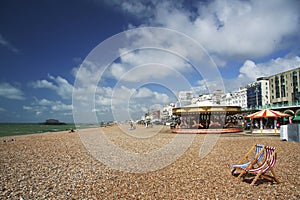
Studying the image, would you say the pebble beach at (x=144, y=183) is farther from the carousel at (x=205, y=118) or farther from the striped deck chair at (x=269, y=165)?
the carousel at (x=205, y=118)

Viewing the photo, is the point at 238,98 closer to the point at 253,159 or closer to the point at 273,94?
the point at 273,94

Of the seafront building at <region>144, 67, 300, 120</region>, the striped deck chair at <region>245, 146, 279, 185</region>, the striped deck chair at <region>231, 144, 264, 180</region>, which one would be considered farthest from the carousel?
the seafront building at <region>144, 67, 300, 120</region>

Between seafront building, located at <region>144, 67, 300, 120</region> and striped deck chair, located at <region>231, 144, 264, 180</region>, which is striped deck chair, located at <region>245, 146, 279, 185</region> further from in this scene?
seafront building, located at <region>144, 67, 300, 120</region>

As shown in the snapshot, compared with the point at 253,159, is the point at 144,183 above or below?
below

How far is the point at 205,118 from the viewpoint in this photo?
2648 cm

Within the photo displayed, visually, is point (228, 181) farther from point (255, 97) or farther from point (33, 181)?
point (255, 97)

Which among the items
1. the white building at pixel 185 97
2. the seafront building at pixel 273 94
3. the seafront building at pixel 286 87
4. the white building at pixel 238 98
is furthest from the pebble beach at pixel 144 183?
the white building at pixel 238 98

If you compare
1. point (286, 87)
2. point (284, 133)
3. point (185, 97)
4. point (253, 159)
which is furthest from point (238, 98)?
point (253, 159)

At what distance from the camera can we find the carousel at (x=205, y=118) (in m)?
23.7

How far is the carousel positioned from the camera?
23.7 meters

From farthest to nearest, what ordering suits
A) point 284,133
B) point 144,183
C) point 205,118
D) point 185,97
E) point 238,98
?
point 238,98 < point 185,97 < point 205,118 < point 284,133 < point 144,183

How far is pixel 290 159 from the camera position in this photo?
8.62 m

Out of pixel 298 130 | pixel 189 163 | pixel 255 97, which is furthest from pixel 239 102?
pixel 189 163

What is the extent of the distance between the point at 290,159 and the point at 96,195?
7.31 metres
